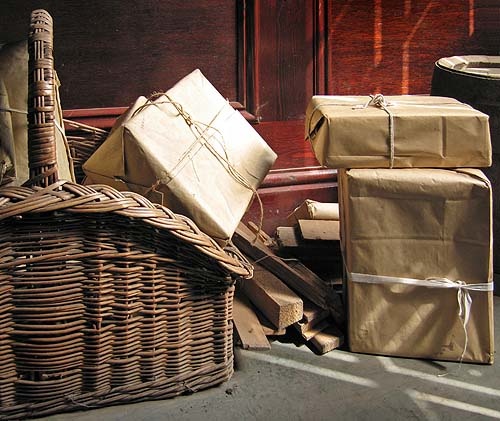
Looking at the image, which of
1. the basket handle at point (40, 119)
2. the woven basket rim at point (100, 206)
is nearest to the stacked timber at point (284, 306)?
the woven basket rim at point (100, 206)

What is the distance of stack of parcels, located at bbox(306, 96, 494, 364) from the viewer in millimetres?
1838

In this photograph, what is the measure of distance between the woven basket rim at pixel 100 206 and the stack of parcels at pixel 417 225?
1.54ft

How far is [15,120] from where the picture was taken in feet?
6.05

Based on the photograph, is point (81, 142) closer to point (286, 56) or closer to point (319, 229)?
point (319, 229)

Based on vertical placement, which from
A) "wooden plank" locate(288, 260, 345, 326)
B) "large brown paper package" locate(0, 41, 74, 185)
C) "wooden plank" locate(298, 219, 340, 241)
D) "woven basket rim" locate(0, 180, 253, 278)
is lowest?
"wooden plank" locate(288, 260, 345, 326)

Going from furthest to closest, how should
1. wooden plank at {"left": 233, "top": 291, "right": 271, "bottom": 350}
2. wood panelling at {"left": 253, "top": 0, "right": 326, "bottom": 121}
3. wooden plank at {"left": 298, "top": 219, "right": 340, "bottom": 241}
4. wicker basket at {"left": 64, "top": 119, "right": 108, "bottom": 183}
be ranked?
wood panelling at {"left": 253, "top": 0, "right": 326, "bottom": 121} < wooden plank at {"left": 298, "top": 219, "right": 340, "bottom": 241} < wicker basket at {"left": 64, "top": 119, "right": 108, "bottom": 183} < wooden plank at {"left": 233, "top": 291, "right": 271, "bottom": 350}

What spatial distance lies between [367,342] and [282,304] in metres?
0.28

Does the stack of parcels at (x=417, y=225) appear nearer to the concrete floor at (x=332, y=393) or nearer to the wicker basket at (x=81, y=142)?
the concrete floor at (x=332, y=393)

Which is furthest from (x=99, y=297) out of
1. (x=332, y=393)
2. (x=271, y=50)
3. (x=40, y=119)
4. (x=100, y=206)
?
(x=271, y=50)

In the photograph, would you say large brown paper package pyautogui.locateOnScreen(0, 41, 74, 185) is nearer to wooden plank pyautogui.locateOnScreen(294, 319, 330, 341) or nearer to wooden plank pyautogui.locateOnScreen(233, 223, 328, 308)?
wooden plank pyautogui.locateOnScreen(233, 223, 328, 308)

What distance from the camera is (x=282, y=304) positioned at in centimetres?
192

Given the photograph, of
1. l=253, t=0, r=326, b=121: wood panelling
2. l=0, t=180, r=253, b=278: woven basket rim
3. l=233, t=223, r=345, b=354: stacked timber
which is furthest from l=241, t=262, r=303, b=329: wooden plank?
l=253, t=0, r=326, b=121: wood panelling

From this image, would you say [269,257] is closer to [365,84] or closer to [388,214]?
[388,214]

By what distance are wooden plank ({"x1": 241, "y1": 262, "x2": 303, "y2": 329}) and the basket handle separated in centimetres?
78
